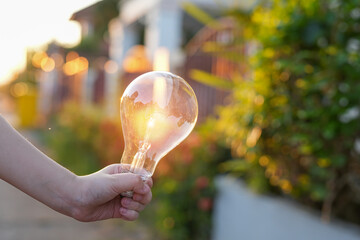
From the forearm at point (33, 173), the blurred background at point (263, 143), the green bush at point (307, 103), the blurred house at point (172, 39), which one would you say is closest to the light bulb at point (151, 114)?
the forearm at point (33, 173)

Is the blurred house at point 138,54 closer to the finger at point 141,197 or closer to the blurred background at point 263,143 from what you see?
the blurred background at point 263,143

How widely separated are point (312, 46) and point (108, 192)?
6.75 ft

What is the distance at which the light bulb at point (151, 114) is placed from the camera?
1.12 metres

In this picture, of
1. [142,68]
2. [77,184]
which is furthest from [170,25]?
[77,184]

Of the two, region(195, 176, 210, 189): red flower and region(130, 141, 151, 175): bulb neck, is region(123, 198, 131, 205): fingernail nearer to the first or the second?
region(130, 141, 151, 175): bulb neck

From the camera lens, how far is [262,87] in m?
2.88

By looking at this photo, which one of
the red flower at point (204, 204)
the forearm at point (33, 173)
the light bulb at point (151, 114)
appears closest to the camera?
the forearm at point (33, 173)

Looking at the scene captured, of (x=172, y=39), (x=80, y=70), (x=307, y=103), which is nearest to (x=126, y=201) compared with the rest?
(x=307, y=103)

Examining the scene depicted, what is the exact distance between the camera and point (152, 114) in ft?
3.68

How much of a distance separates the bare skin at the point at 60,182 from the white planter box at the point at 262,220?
1797 millimetres

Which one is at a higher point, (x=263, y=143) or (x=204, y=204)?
(x=263, y=143)

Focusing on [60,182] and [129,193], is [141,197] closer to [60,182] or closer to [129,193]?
[129,193]

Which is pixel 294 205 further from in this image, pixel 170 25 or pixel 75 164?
pixel 170 25

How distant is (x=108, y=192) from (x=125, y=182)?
0.18 feet
